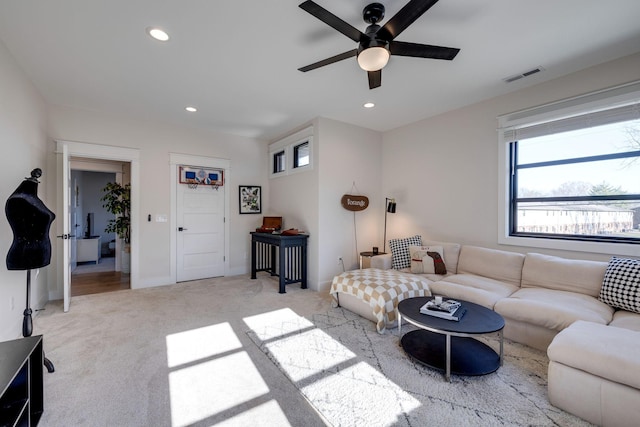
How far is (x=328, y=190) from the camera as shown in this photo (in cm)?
428

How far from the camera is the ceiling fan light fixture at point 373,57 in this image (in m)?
1.90

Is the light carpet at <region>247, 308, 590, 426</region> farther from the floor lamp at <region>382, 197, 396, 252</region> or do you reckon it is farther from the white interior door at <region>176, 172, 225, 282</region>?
the white interior door at <region>176, 172, 225, 282</region>

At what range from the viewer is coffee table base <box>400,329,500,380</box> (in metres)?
2.04

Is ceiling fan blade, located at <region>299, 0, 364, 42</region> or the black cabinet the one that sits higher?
ceiling fan blade, located at <region>299, 0, 364, 42</region>

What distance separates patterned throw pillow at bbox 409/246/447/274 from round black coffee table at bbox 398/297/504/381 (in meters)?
1.05

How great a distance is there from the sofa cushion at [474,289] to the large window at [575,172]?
2.44 ft

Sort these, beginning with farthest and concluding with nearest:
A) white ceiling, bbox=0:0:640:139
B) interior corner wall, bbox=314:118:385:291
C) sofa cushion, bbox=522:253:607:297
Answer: interior corner wall, bbox=314:118:385:291 < sofa cushion, bbox=522:253:607:297 < white ceiling, bbox=0:0:640:139

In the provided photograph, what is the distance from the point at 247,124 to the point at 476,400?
4.55m

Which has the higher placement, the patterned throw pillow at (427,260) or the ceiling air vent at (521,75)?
the ceiling air vent at (521,75)

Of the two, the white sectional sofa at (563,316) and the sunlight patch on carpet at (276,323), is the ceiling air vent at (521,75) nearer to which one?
the white sectional sofa at (563,316)

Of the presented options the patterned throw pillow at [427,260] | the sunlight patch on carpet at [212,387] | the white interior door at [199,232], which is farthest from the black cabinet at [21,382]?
the patterned throw pillow at [427,260]

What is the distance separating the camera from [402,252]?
387 cm

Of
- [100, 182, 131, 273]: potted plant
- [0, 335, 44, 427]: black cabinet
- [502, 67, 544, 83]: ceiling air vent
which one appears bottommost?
[0, 335, 44, 427]: black cabinet

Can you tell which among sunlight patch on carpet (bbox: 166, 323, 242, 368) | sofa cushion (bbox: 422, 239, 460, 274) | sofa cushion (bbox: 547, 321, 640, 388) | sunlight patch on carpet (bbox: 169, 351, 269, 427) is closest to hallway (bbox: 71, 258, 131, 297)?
→ sunlight patch on carpet (bbox: 166, 323, 242, 368)
